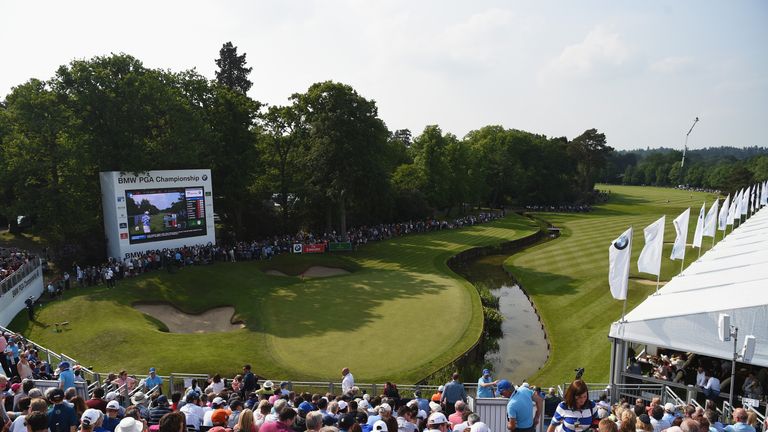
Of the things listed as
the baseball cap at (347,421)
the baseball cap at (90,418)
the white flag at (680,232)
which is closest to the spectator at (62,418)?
the baseball cap at (90,418)

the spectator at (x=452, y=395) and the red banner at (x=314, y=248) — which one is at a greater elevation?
the spectator at (x=452, y=395)

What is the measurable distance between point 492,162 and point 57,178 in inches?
2797

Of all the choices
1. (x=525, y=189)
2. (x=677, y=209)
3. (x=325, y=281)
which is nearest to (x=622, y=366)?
(x=325, y=281)

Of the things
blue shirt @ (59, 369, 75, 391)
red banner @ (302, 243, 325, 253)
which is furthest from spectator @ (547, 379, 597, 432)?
red banner @ (302, 243, 325, 253)

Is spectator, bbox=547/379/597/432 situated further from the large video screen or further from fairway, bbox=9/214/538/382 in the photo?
the large video screen

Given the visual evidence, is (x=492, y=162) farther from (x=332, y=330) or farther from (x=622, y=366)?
(x=622, y=366)

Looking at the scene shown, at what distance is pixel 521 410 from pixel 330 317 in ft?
64.3

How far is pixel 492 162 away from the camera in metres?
89.0

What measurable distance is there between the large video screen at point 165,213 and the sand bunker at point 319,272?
20.7 ft

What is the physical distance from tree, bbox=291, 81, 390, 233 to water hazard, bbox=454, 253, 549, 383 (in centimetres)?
1256

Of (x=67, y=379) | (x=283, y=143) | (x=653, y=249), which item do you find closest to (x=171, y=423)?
(x=67, y=379)

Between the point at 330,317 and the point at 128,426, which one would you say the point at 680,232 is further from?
the point at 128,426

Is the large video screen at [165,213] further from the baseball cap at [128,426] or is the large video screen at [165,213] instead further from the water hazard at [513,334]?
the baseball cap at [128,426]

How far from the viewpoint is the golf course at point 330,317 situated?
21562mm
